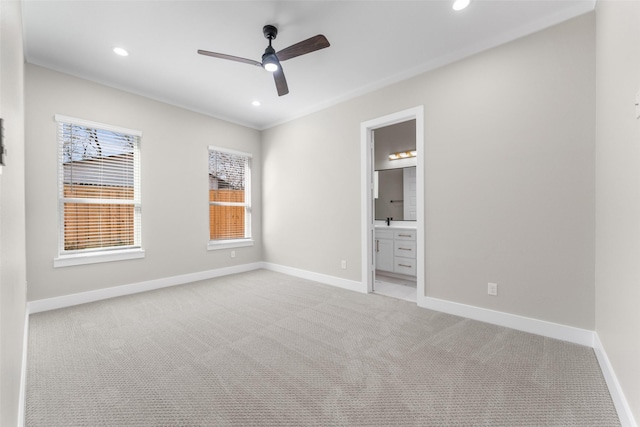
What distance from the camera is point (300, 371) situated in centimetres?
191

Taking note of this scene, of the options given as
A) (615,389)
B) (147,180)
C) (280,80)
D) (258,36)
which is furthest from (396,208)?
(147,180)

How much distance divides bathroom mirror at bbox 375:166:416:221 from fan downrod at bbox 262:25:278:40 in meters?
3.26

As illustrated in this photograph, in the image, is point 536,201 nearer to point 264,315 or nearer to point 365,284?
point 365,284

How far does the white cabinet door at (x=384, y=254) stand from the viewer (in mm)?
4691

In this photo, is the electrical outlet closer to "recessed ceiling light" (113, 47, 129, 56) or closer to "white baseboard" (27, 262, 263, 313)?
"white baseboard" (27, 262, 263, 313)

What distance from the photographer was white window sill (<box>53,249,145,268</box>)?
10.3 feet

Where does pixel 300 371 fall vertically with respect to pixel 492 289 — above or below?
below

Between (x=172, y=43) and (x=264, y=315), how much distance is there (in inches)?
115

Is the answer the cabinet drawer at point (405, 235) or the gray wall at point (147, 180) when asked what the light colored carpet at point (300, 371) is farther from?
the cabinet drawer at point (405, 235)

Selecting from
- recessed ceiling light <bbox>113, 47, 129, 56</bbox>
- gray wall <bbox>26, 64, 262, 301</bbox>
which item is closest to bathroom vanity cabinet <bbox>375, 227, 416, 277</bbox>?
gray wall <bbox>26, 64, 262, 301</bbox>

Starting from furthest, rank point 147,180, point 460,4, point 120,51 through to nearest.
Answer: point 147,180 → point 120,51 → point 460,4

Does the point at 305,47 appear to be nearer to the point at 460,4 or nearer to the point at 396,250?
the point at 460,4

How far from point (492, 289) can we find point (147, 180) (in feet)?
14.6

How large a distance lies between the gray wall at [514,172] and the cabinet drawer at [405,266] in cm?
126
